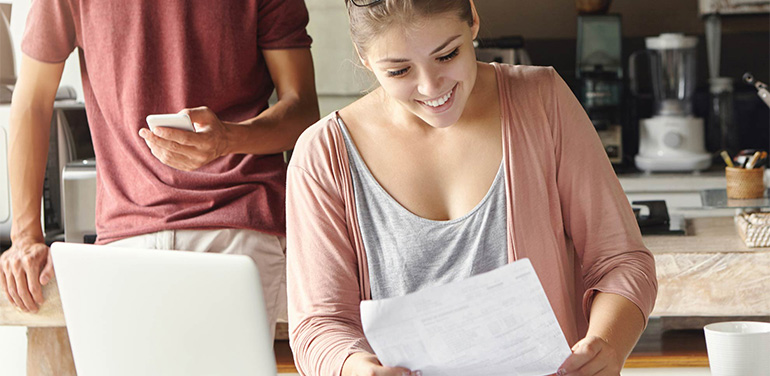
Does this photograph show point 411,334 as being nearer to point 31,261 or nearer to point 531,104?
point 531,104

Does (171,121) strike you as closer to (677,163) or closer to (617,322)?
(617,322)

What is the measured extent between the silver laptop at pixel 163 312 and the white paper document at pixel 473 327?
0.97 ft

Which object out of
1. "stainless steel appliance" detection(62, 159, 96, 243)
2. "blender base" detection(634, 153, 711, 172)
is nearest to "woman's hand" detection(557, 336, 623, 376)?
"stainless steel appliance" detection(62, 159, 96, 243)

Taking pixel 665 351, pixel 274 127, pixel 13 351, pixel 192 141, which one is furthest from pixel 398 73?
pixel 13 351

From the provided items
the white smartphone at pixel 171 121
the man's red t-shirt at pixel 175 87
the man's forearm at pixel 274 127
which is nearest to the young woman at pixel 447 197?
the white smartphone at pixel 171 121

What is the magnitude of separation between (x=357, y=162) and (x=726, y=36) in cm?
297

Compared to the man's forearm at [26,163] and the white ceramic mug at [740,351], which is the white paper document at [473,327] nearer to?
the white ceramic mug at [740,351]

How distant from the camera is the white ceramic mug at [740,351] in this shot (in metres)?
1.09

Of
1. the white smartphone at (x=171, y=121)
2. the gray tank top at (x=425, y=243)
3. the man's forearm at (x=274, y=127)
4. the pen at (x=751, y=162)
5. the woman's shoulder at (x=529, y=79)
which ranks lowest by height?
the pen at (x=751, y=162)

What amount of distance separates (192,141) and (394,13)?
0.56 meters

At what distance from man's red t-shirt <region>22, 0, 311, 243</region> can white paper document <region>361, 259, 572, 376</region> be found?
88cm

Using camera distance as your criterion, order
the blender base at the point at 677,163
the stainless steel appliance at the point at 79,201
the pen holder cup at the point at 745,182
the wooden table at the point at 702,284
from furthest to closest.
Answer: the blender base at the point at 677,163
the stainless steel appliance at the point at 79,201
the pen holder cup at the point at 745,182
the wooden table at the point at 702,284

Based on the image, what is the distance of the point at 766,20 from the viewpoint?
12.1ft

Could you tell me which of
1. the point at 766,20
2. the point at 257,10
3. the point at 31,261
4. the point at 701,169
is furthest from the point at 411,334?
the point at 766,20
